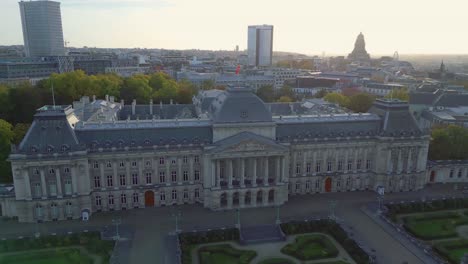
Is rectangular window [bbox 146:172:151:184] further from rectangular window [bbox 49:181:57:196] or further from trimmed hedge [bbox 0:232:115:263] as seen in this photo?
rectangular window [bbox 49:181:57:196]

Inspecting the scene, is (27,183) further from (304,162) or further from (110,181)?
(304,162)

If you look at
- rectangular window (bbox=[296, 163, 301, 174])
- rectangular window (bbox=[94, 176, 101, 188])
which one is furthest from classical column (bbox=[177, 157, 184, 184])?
rectangular window (bbox=[296, 163, 301, 174])

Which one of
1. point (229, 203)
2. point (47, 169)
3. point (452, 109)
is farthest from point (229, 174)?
point (452, 109)

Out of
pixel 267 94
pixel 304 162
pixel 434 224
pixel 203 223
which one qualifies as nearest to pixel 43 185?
pixel 203 223

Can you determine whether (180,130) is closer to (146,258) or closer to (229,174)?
(229,174)

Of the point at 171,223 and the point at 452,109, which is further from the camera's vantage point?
the point at 452,109

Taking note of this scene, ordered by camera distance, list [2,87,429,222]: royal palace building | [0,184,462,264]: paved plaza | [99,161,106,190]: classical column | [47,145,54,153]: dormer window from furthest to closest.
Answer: [99,161,106,190]: classical column → [2,87,429,222]: royal palace building → [47,145,54,153]: dormer window → [0,184,462,264]: paved plaza
